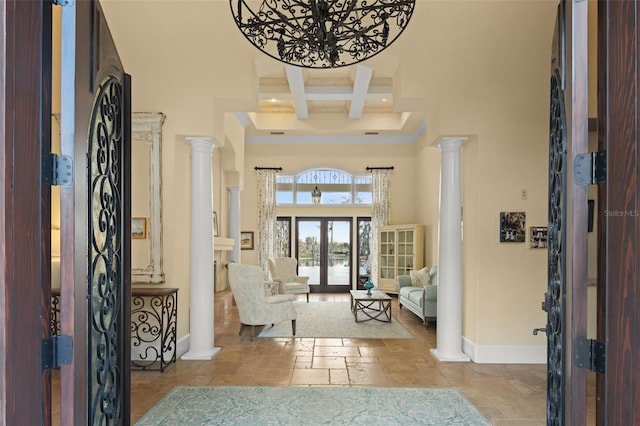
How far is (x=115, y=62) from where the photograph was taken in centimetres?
196

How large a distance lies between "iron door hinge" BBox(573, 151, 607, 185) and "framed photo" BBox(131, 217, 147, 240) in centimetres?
451

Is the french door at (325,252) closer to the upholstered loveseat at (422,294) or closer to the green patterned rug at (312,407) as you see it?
the upholstered loveseat at (422,294)

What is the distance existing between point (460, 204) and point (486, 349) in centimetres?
173

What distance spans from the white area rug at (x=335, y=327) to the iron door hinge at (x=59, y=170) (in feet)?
16.5

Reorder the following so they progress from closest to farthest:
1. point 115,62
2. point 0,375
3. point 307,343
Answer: point 0,375, point 115,62, point 307,343

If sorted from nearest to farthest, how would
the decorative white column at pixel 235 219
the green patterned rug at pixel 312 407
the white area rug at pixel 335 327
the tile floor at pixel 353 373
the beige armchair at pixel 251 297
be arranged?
the green patterned rug at pixel 312 407, the tile floor at pixel 353 373, the beige armchair at pixel 251 297, the white area rug at pixel 335 327, the decorative white column at pixel 235 219

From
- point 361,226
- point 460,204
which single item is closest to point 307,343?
point 460,204

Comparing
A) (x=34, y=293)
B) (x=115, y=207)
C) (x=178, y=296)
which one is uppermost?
(x=115, y=207)

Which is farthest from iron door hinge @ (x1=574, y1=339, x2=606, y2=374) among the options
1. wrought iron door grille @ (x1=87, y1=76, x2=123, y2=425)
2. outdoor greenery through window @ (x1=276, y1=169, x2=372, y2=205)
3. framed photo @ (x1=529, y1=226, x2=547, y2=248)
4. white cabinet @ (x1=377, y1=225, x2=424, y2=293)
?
A: outdoor greenery through window @ (x1=276, y1=169, x2=372, y2=205)

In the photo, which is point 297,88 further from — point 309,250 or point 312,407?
point 312,407

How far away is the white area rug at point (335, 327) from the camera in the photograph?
6.09 meters

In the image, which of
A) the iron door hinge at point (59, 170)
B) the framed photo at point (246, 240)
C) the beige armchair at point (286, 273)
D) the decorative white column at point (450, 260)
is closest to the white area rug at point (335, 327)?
the beige armchair at point (286, 273)

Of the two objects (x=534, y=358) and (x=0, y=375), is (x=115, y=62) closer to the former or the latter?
(x=0, y=375)

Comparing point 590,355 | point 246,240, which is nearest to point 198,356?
point 590,355
